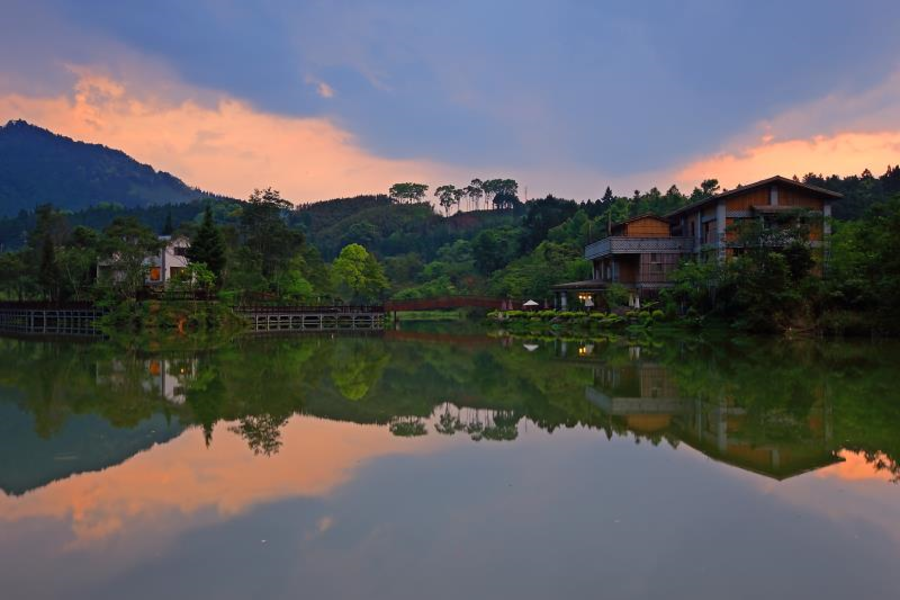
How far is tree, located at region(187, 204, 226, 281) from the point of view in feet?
136

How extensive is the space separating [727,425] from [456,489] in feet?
16.5

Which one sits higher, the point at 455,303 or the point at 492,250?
the point at 492,250

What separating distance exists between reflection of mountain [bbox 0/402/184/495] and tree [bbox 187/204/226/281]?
3110 centimetres

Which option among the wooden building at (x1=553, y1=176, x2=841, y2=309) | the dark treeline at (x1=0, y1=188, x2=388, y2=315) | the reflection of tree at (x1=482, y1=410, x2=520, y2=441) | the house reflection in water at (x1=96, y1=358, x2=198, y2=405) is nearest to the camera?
the reflection of tree at (x1=482, y1=410, x2=520, y2=441)

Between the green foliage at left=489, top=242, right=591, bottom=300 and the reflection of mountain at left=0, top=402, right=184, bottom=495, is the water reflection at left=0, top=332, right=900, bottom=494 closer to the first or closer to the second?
the reflection of mountain at left=0, top=402, right=184, bottom=495

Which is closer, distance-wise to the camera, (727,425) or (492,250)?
(727,425)

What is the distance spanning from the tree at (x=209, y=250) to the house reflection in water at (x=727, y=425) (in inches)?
1291

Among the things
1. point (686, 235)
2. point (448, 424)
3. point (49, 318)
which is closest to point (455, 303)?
point (686, 235)

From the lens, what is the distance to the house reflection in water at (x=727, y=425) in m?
8.06

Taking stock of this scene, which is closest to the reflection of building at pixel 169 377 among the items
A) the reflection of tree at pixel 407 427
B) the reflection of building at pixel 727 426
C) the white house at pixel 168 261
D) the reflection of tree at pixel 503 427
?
the reflection of tree at pixel 407 427

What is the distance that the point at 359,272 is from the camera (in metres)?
58.7

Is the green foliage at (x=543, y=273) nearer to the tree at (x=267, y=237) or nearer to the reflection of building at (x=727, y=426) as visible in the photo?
the tree at (x=267, y=237)

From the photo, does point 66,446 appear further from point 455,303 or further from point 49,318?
point 49,318

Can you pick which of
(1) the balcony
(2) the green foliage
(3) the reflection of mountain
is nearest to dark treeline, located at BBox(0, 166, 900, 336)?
(2) the green foliage
